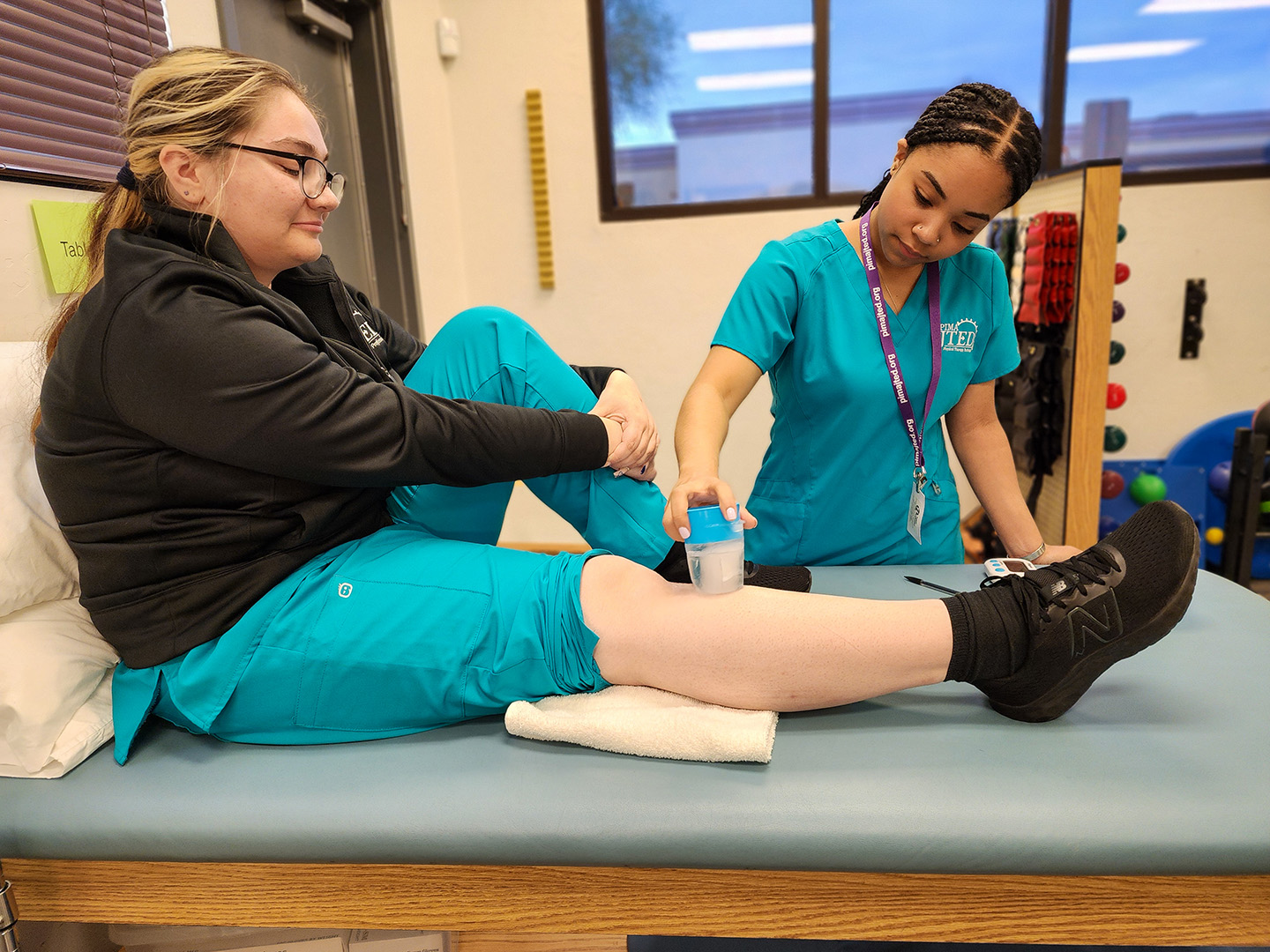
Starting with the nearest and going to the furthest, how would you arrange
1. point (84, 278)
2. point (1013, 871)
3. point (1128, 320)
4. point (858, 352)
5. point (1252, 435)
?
point (1013, 871) → point (84, 278) → point (858, 352) → point (1252, 435) → point (1128, 320)

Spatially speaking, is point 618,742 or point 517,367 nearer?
point 618,742

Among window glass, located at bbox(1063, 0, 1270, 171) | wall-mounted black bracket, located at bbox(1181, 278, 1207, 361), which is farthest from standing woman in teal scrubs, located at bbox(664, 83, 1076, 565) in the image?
window glass, located at bbox(1063, 0, 1270, 171)

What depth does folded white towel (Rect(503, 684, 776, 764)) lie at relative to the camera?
0.89 metres

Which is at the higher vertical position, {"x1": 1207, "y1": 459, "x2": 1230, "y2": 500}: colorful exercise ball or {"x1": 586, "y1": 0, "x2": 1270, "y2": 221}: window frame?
{"x1": 586, "y1": 0, "x2": 1270, "y2": 221}: window frame

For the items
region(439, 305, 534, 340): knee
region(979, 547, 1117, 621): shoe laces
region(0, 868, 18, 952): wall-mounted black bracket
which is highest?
region(439, 305, 534, 340): knee

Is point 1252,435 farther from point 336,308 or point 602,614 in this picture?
point 336,308

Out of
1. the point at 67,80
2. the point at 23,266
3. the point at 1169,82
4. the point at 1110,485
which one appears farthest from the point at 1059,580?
the point at 1169,82

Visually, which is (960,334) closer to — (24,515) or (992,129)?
(992,129)

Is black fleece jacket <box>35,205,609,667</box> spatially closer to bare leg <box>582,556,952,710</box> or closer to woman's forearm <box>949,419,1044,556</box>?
bare leg <box>582,556,952,710</box>

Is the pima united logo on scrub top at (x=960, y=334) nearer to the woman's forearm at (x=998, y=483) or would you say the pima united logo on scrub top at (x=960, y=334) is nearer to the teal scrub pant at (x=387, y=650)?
the woman's forearm at (x=998, y=483)

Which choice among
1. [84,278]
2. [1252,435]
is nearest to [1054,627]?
[84,278]

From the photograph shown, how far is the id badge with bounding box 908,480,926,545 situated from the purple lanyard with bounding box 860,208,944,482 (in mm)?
90

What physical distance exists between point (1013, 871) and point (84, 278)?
4.27 feet

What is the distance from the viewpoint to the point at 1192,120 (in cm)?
307
